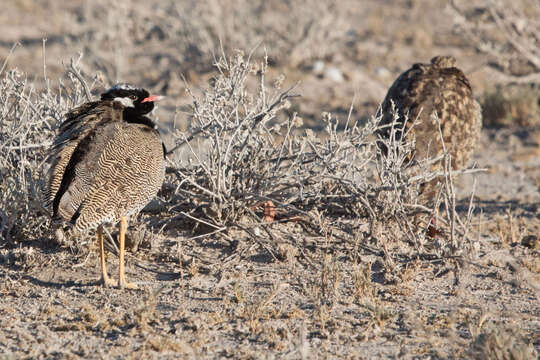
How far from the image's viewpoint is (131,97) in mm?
4535

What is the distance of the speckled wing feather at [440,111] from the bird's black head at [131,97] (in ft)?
6.31

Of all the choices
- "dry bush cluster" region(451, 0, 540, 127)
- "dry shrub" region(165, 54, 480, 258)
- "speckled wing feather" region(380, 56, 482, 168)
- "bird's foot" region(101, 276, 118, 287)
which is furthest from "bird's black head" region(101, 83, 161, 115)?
"dry bush cluster" region(451, 0, 540, 127)

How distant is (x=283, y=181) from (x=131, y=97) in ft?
A: 4.10

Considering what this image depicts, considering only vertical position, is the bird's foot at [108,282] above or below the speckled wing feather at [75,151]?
below

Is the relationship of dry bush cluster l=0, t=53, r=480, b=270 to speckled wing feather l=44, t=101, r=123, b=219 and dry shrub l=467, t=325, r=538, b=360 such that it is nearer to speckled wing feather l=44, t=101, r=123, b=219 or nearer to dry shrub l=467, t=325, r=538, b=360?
speckled wing feather l=44, t=101, r=123, b=219

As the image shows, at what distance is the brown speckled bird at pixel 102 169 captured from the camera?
4082 millimetres

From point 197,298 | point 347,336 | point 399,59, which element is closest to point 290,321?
point 347,336

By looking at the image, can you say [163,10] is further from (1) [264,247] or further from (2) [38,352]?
(2) [38,352]

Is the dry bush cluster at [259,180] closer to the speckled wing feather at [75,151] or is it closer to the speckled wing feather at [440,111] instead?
the speckled wing feather at [440,111]

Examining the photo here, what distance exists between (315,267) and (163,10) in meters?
8.53

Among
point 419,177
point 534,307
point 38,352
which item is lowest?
point 38,352

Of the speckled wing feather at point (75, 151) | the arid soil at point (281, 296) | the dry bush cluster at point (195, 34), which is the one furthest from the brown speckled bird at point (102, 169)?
the dry bush cluster at point (195, 34)

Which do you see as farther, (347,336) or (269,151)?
(269,151)

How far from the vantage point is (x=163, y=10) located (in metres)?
12.1
